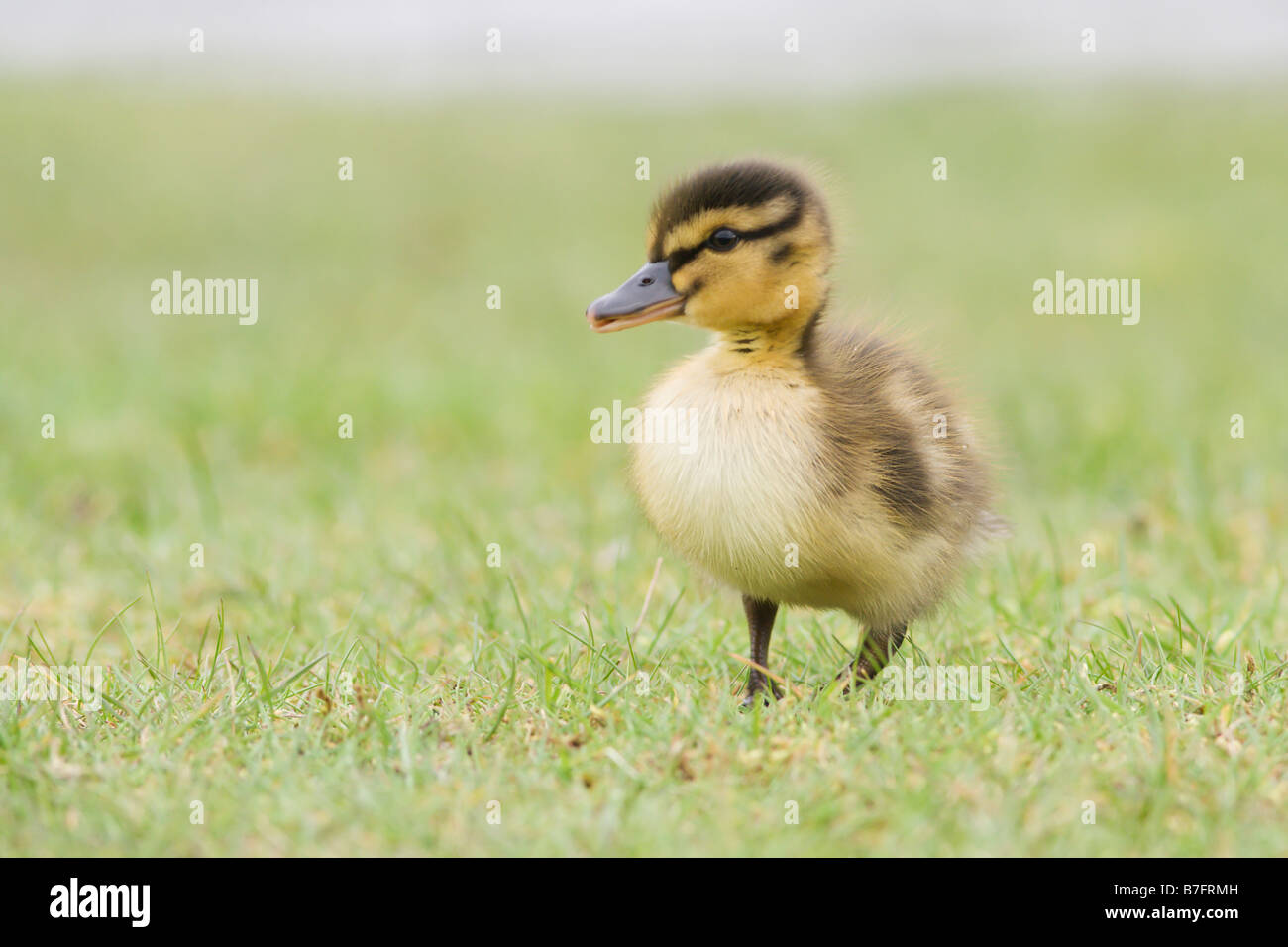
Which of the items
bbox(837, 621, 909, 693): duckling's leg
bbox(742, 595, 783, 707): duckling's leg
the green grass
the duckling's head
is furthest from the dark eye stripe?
bbox(837, 621, 909, 693): duckling's leg

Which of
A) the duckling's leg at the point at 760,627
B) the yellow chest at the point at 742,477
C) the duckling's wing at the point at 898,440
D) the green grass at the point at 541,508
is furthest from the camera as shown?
the duckling's leg at the point at 760,627

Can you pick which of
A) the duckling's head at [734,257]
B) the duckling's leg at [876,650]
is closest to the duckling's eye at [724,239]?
the duckling's head at [734,257]

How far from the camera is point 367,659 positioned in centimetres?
390

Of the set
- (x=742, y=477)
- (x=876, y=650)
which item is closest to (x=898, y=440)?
(x=742, y=477)

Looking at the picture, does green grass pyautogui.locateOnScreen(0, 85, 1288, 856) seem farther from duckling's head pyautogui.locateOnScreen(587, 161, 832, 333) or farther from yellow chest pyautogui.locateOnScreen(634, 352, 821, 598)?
yellow chest pyautogui.locateOnScreen(634, 352, 821, 598)

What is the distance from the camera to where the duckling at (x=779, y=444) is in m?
3.56

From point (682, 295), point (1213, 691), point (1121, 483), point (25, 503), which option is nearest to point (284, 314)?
point (25, 503)

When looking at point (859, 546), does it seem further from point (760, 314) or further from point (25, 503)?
point (25, 503)

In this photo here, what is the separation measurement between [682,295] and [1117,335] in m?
7.54

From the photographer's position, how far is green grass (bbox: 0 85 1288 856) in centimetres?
305

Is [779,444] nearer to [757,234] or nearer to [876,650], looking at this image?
[757,234]

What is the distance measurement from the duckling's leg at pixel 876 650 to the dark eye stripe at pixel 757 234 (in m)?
1.15

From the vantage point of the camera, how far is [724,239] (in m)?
3.74

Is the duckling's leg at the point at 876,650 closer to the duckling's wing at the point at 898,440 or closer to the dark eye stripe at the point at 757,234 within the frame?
the duckling's wing at the point at 898,440
